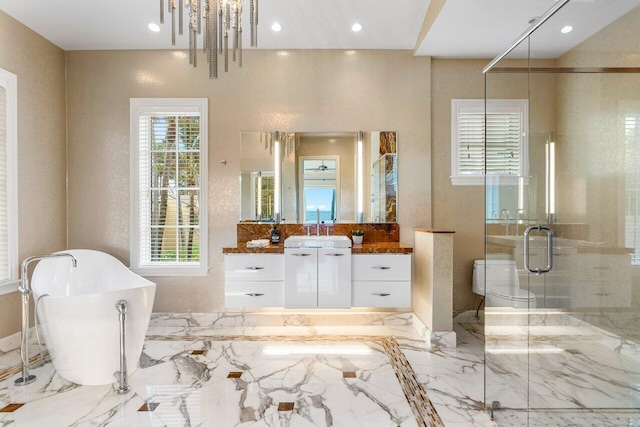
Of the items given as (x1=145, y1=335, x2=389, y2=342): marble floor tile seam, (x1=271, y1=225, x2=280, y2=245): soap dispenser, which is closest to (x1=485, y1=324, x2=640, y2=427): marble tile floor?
(x1=145, y1=335, x2=389, y2=342): marble floor tile seam

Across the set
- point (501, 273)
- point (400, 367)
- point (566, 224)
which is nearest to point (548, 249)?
point (566, 224)

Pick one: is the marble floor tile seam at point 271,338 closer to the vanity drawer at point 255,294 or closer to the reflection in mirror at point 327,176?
the vanity drawer at point 255,294

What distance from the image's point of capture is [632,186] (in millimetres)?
1883

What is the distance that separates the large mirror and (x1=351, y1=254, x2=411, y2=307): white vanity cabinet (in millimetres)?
579

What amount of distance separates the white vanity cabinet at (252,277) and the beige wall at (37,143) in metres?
1.75

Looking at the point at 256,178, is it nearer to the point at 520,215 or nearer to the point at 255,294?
the point at 255,294

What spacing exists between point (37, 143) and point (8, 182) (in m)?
0.47

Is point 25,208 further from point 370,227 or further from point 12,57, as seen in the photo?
point 370,227

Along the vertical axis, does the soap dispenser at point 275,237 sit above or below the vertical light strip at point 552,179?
below

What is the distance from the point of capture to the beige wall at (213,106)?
3.73 metres

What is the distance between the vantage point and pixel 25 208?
3213 millimetres

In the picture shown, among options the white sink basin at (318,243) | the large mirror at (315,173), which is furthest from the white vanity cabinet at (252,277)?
the large mirror at (315,173)

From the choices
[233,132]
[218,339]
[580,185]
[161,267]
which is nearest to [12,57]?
[233,132]

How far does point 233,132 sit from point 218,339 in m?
1.99
